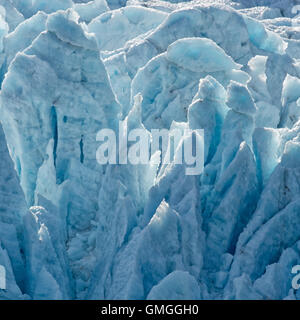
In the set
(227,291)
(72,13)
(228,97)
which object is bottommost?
(227,291)

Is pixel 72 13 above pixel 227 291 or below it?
above

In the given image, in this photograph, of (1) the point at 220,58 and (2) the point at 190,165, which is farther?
(1) the point at 220,58

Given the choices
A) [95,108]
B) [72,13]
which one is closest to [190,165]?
[95,108]

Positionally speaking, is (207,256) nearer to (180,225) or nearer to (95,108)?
(180,225)
